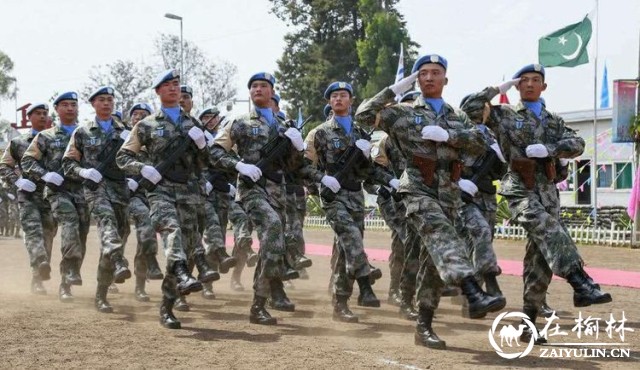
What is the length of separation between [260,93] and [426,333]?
305cm

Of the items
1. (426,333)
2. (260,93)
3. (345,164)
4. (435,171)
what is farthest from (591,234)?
(435,171)

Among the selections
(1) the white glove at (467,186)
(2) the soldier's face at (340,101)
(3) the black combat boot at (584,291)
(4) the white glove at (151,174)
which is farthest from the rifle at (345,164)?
(3) the black combat boot at (584,291)

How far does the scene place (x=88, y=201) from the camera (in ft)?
32.5

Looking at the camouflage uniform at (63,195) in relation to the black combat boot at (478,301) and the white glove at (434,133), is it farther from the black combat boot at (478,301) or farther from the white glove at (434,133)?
the black combat boot at (478,301)

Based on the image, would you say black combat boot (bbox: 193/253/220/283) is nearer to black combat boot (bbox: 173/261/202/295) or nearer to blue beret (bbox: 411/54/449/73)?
black combat boot (bbox: 173/261/202/295)

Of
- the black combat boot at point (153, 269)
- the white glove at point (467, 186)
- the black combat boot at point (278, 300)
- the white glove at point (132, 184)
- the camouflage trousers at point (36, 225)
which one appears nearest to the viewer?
the white glove at point (467, 186)

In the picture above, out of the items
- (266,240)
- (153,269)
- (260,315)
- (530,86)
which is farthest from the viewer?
(153,269)

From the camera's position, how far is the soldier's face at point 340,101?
363 inches

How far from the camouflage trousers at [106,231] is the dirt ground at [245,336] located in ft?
1.52

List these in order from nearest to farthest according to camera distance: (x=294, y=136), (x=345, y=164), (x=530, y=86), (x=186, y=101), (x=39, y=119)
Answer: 1. (x=530, y=86)
2. (x=294, y=136)
3. (x=345, y=164)
4. (x=186, y=101)
5. (x=39, y=119)

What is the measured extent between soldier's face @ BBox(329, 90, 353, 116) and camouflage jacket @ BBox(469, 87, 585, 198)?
1.96 metres

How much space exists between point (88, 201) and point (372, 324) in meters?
3.47

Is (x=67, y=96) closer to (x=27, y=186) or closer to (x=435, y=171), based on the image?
(x=27, y=186)

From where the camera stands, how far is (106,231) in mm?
9531
